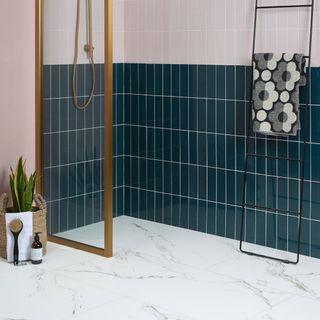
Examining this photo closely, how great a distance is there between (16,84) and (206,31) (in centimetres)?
127

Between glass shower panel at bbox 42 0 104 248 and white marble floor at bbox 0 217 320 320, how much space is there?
0.23 meters

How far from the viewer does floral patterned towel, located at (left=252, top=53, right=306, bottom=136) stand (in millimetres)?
4117

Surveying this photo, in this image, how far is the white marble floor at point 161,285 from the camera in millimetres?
3383

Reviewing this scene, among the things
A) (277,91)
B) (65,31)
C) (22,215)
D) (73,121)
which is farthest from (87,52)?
(277,91)


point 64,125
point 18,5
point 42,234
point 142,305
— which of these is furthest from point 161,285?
point 18,5

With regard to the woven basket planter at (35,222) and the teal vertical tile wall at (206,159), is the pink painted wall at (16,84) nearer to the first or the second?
the woven basket planter at (35,222)

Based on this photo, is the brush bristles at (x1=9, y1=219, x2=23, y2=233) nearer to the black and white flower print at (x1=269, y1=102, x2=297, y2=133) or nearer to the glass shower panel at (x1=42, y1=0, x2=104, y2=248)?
the glass shower panel at (x1=42, y1=0, x2=104, y2=248)

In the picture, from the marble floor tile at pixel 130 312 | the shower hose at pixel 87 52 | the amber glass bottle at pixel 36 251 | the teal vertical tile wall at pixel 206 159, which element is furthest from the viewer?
the teal vertical tile wall at pixel 206 159

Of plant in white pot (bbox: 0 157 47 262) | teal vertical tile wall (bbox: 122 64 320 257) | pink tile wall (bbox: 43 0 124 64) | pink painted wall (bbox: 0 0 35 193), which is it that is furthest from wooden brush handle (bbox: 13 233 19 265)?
teal vertical tile wall (bbox: 122 64 320 257)

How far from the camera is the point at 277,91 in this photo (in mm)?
4191

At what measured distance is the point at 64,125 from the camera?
Answer: 439 centimetres

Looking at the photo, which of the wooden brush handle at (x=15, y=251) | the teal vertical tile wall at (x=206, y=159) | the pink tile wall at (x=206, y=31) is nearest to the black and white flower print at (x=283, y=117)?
the teal vertical tile wall at (x=206, y=159)

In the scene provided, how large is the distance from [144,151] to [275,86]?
49.5 inches

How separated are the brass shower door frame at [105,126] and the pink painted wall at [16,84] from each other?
0.04m
